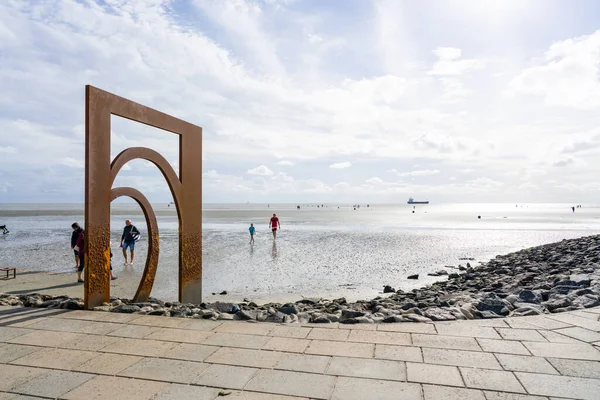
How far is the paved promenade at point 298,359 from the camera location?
10.7ft

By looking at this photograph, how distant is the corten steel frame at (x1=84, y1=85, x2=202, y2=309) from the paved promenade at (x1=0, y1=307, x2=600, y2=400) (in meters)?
1.12

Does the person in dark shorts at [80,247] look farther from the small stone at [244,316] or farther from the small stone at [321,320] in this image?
the small stone at [321,320]

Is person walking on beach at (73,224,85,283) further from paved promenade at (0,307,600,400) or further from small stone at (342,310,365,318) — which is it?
small stone at (342,310,365,318)

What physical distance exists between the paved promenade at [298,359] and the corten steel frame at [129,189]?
A: 1.12 metres

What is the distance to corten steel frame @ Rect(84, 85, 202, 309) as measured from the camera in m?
6.02

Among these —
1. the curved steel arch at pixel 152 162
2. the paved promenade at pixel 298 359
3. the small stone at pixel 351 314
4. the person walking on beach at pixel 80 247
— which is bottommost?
the small stone at pixel 351 314

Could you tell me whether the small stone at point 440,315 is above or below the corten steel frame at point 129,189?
below

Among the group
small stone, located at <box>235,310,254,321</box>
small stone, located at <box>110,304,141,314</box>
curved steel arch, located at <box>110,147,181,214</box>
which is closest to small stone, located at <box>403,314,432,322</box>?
small stone, located at <box>235,310,254,321</box>

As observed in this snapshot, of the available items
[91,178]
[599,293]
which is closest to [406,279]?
[599,293]

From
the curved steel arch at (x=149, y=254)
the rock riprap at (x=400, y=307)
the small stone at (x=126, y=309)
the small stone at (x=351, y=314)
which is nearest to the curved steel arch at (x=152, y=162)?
the curved steel arch at (x=149, y=254)

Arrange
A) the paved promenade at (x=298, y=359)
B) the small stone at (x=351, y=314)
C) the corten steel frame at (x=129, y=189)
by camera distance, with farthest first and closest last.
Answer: the corten steel frame at (x=129, y=189), the small stone at (x=351, y=314), the paved promenade at (x=298, y=359)

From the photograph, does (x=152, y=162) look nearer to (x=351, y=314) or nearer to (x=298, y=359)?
(x=351, y=314)

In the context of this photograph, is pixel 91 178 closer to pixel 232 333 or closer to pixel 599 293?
pixel 232 333

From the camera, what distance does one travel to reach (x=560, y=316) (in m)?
5.25
